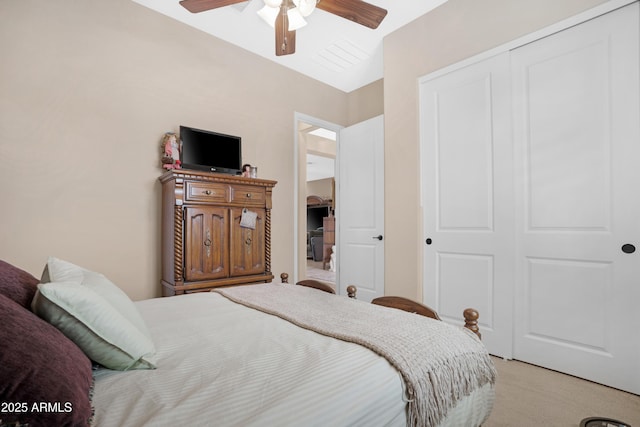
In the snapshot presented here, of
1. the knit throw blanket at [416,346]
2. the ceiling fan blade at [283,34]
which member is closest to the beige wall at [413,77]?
the ceiling fan blade at [283,34]

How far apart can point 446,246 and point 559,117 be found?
4.06 ft

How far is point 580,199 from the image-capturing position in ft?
6.81

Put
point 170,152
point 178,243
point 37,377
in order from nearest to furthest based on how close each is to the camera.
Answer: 1. point 37,377
2. point 178,243
3. point 170,152

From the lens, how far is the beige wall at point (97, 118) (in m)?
2.16

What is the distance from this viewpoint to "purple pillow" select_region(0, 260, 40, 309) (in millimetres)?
856

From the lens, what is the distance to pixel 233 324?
121 centimetres

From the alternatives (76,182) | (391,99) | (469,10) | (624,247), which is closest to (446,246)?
(624,247)

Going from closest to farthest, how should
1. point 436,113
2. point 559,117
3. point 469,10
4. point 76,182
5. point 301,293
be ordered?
point 301,293 < point 559,117 < point 76,182 < point 469,10 < point 436,113

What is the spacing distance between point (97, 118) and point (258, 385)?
8.43 ft

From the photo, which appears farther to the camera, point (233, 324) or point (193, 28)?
point (193, 28)

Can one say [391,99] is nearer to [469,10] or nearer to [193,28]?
[469,10]

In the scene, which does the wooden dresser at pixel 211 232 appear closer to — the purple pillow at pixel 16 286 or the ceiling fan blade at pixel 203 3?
the ceiling fan blade at pixel 203 3

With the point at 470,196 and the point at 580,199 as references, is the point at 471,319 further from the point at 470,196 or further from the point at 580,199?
the point at 470,196

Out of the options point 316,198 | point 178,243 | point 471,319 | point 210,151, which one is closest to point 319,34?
point 210,151
